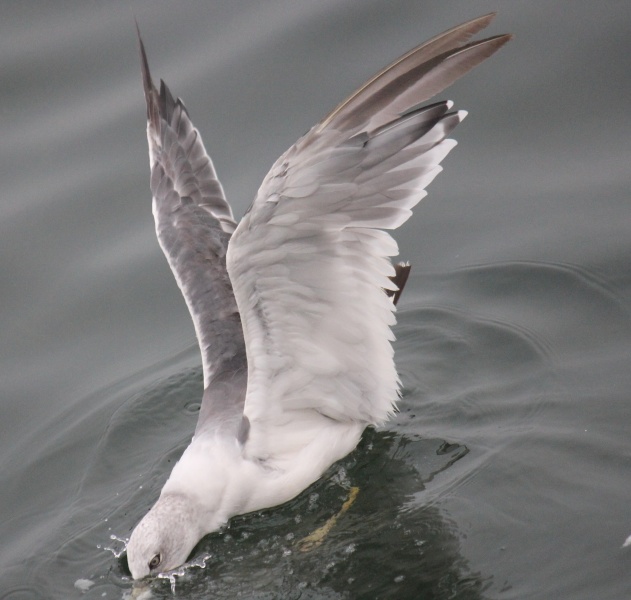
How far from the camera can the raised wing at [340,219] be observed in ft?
17.8

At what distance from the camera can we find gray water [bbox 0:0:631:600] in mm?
6066

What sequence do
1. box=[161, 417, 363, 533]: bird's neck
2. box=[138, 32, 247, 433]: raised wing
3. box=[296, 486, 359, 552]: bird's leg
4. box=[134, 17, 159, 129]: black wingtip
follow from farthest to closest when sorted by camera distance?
box=[134, 17, 159, 129]: black wingtip < box=[138, 32, 247, 433]: raised wing < box=[161, 417, 363, 533]: bird's neck < box=[296, 486, 359, 552]: bird's leg

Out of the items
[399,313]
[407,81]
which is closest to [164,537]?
[399,313]

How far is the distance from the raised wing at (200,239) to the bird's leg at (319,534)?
802 mm

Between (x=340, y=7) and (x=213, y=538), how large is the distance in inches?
231

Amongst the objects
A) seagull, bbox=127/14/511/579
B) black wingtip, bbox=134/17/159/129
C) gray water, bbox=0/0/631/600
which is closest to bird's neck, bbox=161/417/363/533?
seagull, bbox=127/14/511/579

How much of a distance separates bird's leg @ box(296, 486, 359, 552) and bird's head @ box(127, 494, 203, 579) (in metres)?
0.62

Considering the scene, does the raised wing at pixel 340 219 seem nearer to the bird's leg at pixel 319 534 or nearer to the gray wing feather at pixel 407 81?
the gray wing feather at pixel 407 81

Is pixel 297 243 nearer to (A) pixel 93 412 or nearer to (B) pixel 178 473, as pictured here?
(B) pixel 178 473

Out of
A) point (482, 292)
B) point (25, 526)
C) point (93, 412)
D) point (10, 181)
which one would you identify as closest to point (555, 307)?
point (482, 292)

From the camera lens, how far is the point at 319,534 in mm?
6312

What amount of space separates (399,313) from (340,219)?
2470 mm

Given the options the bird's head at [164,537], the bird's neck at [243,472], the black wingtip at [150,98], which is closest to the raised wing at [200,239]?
the black wingtip at [150,98]

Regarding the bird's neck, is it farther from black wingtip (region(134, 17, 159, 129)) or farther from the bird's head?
black wingtip (region(134, 17, 159, 129))
